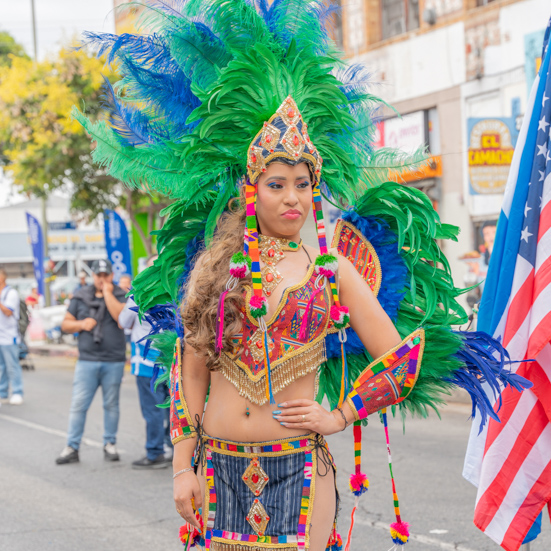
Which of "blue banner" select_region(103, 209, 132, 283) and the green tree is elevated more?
the green tree

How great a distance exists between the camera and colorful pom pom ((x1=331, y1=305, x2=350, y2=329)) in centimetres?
257

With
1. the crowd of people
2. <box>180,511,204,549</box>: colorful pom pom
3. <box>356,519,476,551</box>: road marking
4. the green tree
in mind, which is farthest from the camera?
the green tree

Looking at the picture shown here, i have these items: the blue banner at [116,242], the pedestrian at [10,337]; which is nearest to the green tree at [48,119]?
the blue banner at [116,242]

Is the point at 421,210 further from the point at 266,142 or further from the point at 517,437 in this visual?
the point at 517,437

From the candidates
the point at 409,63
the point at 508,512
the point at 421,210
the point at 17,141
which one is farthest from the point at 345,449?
the point at 17,141

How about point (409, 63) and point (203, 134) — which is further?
point (409, 63)

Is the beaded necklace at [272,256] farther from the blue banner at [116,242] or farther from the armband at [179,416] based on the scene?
the blue banner at [116,242]

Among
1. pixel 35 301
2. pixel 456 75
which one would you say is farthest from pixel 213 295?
pixel 35 301

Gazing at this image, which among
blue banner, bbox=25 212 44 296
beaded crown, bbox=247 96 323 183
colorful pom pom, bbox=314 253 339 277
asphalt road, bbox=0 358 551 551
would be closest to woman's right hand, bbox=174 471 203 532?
colorful pom pom, bbox=314 253 339 277

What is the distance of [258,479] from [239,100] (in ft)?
4.28

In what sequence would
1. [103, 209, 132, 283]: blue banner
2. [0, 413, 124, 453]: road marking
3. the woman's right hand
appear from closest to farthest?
the woman's right hand → [0, 413, 124, 453]: road marking → [103, 209, 132, 283]: blue banner

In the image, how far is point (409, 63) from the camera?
15289mm

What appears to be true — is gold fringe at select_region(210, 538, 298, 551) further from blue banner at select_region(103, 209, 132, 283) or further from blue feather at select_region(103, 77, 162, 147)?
blue banner at select_region(103, 209, 132, 283)

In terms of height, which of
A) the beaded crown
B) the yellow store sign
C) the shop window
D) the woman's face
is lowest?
the woman's face
